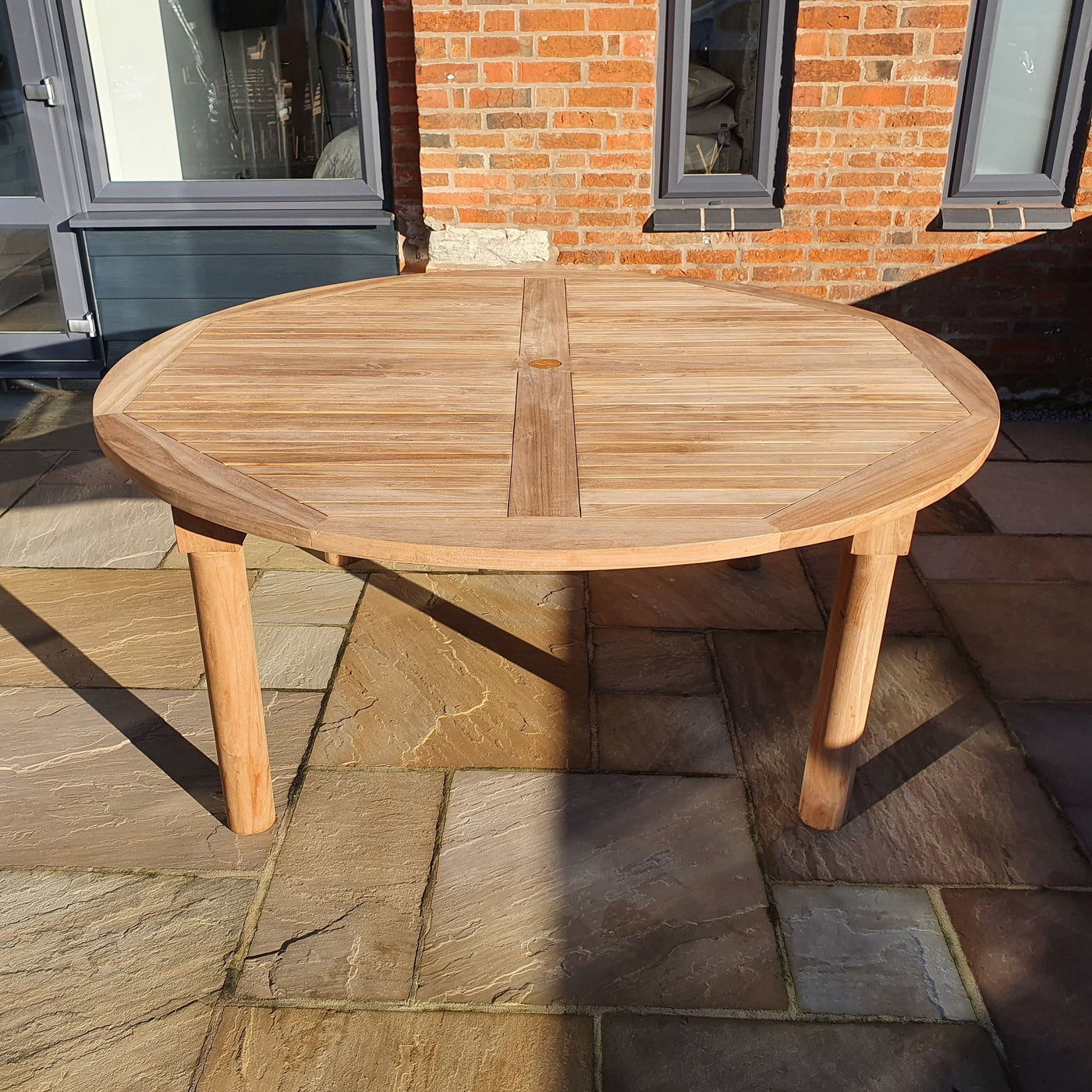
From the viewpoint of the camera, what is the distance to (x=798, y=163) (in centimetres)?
386

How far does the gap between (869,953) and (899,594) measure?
137cm

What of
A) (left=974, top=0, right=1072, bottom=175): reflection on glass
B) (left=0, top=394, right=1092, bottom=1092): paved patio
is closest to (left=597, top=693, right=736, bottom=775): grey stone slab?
(left=0, top=394, right=1092, bottom=1092): paved patio

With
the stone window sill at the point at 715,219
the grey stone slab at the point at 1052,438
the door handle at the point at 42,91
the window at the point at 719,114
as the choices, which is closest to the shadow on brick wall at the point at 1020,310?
the grey stone slab at the point at 1052,438

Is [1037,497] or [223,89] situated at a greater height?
[223,89]

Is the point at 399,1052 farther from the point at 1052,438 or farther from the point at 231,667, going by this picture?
the point at 1052,438

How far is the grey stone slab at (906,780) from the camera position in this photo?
2096 mm

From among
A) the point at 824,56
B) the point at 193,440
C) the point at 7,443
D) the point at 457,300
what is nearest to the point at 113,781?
the point at 193,440

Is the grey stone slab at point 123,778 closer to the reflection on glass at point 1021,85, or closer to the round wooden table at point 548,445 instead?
the round wooden table at point 548,445

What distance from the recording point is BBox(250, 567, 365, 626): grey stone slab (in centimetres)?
294

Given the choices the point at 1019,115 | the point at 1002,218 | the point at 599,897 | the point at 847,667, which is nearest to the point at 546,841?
the point at 599,897

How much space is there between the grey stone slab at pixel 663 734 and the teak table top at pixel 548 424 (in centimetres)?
82

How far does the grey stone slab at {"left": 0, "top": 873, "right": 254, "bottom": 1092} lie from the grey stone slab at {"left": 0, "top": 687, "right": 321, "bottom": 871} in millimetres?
69

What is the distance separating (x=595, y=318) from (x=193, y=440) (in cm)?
110

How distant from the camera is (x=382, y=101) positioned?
13.2 feet
